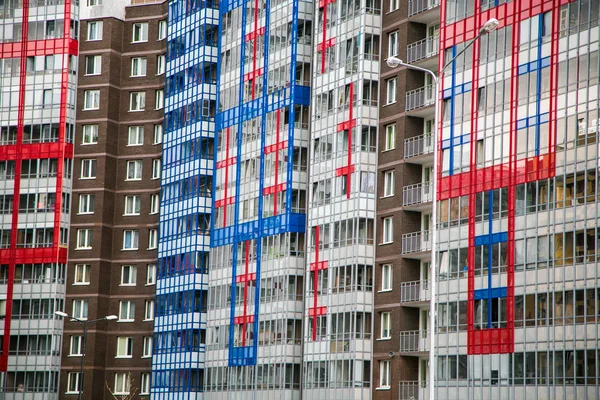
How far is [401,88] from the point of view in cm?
7469

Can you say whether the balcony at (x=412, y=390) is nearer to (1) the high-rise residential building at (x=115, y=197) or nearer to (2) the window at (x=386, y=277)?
(2) the window at (x=386, y=277)

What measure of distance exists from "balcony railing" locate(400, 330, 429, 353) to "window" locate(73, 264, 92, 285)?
114ft

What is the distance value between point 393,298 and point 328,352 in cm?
590

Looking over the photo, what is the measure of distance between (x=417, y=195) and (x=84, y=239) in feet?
116

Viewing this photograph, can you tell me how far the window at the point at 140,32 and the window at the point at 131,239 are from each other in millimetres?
15612

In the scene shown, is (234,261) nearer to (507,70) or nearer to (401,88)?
(401,88)

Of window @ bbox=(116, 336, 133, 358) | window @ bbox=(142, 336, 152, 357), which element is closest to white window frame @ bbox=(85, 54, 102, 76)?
window @ bbox=(116, 336, 133, 358)

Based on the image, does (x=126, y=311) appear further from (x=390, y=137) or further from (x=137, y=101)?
(x=390, y=137)

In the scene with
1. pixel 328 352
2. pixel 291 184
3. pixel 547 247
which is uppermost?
pixel 291 184

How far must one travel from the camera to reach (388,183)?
7531 cm

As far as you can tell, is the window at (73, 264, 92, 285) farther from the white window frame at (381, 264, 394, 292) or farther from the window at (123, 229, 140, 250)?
the white window frame at (381, 264, 394, 292)

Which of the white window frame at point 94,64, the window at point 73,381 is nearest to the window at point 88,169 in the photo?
the white window frame at point 94,64

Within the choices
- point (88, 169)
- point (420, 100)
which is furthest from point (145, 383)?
point (420, 100)

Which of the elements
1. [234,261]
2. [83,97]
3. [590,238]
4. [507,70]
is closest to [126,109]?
[83,97]
